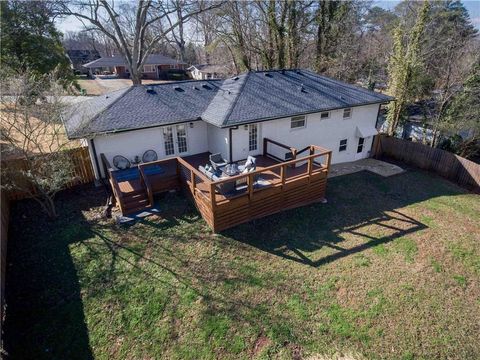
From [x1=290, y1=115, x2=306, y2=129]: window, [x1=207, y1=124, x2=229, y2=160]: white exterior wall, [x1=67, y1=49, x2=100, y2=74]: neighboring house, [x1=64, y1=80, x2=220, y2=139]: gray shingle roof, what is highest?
[x1=67, y1=49, x2=100, y2=74]: neighboring house

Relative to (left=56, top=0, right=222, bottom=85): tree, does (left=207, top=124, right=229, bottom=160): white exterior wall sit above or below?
below

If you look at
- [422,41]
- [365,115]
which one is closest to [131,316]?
[365,115]

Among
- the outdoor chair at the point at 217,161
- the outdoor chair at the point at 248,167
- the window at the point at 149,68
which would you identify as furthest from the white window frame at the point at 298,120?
the window at the point at 149,68

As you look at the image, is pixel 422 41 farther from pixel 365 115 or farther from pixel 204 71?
pixel 204 71

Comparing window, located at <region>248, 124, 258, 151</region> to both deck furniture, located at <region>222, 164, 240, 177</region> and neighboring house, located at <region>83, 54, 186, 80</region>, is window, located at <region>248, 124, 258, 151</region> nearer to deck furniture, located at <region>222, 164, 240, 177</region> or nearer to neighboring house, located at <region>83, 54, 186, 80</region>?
deck furniture, located at <region>222, 164, 240, 177</region>

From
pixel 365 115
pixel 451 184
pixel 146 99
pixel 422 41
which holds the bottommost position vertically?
pixel 451 184

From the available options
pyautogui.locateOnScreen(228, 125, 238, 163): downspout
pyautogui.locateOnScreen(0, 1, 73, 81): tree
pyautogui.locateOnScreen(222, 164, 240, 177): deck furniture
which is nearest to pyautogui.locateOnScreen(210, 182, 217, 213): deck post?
pyautogui.locateOnScreen(222, 164, 240, 177): deck furniture

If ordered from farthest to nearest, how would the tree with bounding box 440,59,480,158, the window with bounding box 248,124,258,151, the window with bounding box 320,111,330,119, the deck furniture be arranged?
the tree with bounding box 440,59,480,158, the window with bounding box 320,111,330,119, the window with bounding box 248,124,258,151, the deck furniture
